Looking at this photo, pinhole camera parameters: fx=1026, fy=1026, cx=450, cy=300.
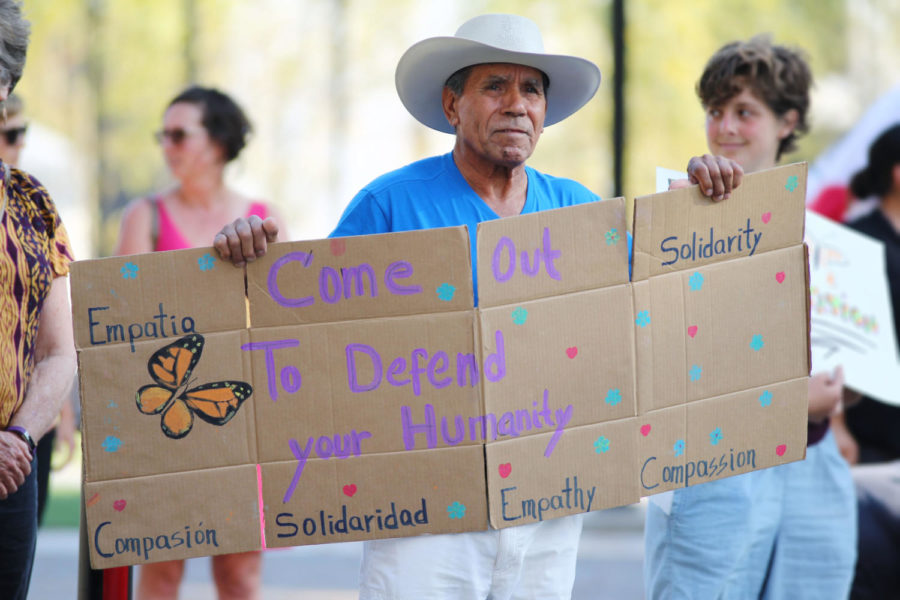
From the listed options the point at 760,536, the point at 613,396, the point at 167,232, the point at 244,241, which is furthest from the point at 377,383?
the point at 167,232

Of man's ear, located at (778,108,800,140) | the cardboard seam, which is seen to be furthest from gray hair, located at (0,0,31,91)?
man's ear, located at (778,108,800,140)

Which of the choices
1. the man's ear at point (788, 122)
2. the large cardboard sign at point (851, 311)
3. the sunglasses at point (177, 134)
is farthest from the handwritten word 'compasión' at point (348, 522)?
the sunglasses at point (177, 134)

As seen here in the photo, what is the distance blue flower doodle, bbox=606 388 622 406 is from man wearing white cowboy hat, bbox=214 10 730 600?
0.27 m

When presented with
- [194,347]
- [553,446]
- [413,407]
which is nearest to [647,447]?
[553,446]

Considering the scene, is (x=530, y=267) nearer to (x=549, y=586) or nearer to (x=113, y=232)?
(x=549, y=586)

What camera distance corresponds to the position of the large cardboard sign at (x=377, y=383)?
1.98 meters

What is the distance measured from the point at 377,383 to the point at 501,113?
65 cm

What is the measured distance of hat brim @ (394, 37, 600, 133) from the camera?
2234 millimetres

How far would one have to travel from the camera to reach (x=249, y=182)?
605 cm

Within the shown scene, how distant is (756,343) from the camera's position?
2.30 metres

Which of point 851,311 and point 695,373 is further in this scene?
point 851,311

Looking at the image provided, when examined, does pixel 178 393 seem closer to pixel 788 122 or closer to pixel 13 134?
pixel 13 134

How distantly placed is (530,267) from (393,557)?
653 mm

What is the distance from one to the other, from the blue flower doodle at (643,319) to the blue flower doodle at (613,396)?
0.15m
